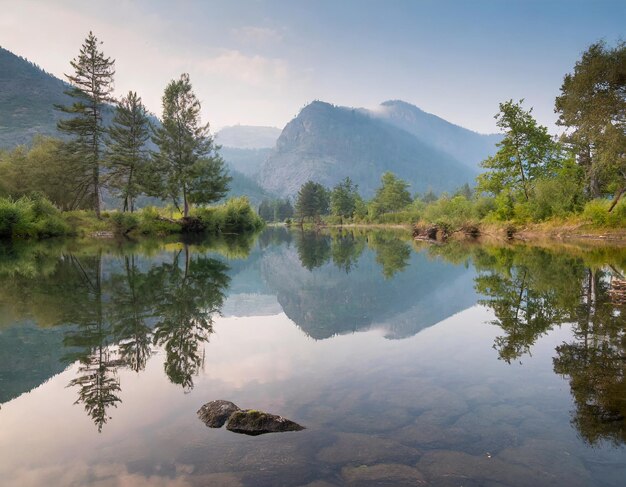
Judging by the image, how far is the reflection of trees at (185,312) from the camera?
6906mm

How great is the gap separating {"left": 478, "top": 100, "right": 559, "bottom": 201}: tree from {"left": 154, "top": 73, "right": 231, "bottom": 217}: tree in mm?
33290

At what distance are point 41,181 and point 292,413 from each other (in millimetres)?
53881

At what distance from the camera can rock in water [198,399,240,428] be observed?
4848mm

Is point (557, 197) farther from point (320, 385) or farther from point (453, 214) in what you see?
point (320, 385)

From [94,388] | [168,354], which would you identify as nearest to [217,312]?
[168,354]

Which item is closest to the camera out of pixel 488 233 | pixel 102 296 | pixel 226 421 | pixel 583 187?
pixel 226 421

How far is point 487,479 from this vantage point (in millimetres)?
3684

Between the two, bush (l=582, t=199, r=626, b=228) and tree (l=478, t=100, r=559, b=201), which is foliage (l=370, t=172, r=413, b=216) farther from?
bush (l=582, t=199, r=626, b=228)

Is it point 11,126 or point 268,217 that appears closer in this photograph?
point 11,126

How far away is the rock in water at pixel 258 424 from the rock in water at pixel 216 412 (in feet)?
0.48

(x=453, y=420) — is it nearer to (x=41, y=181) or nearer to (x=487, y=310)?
(x=487, y=310)

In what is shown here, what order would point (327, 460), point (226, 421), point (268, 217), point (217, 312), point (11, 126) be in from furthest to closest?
point (268, 217)
point (11, 126)
point (217, 312)
point (226, 421)
point (327, 460)

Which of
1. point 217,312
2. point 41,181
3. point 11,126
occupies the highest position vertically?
point 11,126

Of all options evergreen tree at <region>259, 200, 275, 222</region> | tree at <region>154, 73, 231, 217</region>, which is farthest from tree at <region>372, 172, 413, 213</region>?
evergreen tree at <region>259, 200, 275, 222</region>
